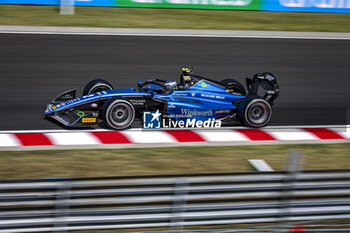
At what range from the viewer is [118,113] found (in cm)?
949

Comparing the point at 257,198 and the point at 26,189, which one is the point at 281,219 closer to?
the point at 257,198

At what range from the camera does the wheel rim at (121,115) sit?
370 inches

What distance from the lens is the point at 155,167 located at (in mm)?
8117

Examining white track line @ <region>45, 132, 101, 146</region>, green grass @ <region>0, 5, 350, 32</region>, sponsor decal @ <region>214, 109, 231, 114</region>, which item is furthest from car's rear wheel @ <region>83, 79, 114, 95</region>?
green grass @ <region>0, 5, 350, 32</region>

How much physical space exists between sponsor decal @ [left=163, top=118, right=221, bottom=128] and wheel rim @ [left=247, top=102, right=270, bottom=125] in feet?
2.09

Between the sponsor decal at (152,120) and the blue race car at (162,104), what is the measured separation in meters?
0.08

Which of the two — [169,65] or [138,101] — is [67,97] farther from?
[169,65]

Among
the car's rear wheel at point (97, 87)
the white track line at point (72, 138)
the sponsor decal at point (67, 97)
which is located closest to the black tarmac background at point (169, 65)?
the sponsor decal at point (67, 97)

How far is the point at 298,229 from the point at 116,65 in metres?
8.14

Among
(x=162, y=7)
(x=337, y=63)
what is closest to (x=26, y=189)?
(x=337, y=63)

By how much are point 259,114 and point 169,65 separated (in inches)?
157

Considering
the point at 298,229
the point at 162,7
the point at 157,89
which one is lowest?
the point at 298,229

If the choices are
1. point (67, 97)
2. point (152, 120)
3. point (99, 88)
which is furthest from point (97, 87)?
point (152, 120)

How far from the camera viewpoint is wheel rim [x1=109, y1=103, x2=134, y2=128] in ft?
30.8
